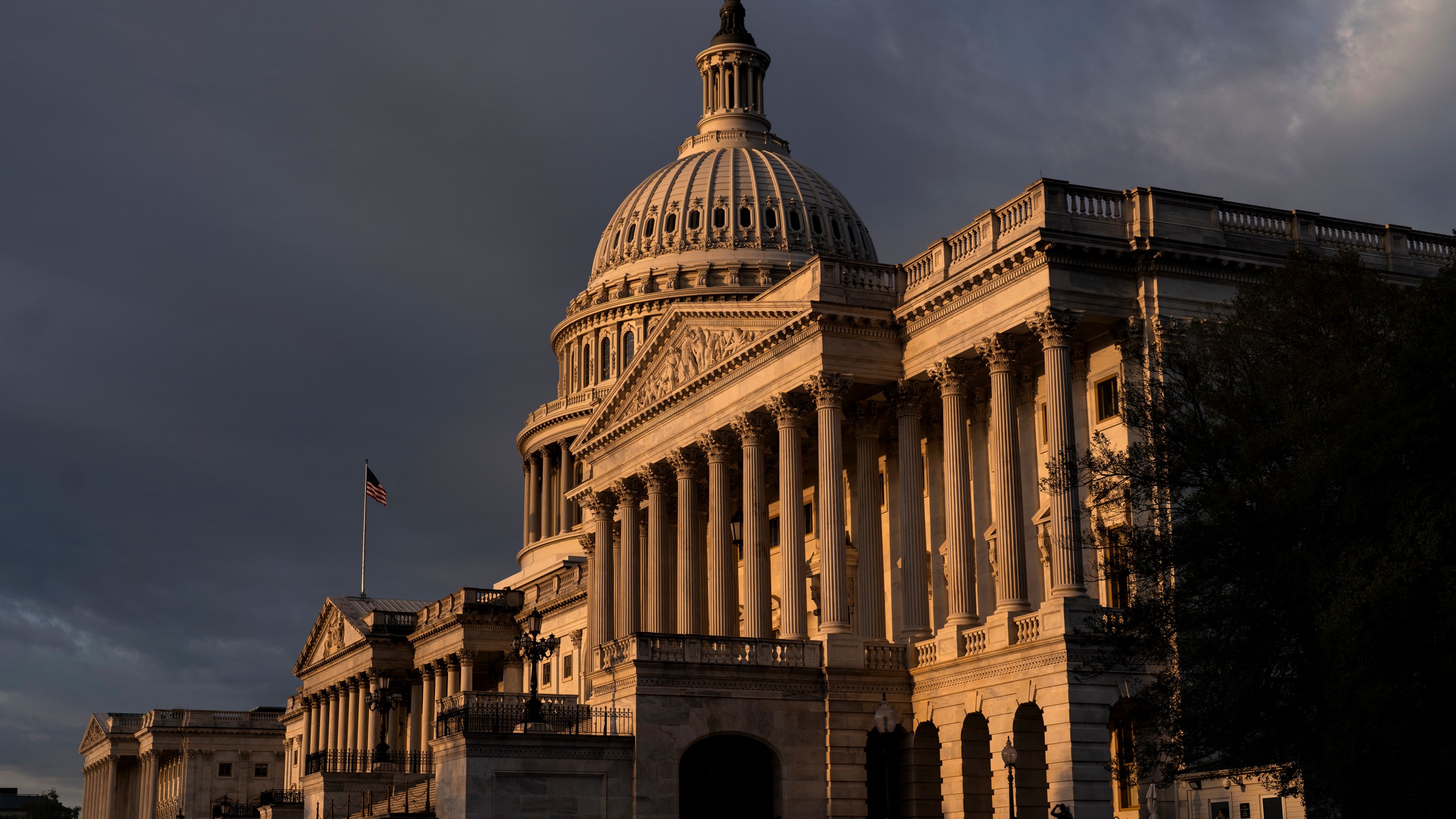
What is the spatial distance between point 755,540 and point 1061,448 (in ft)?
46.4

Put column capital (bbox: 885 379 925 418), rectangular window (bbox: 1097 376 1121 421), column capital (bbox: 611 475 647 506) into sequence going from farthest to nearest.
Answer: column capital (bbox: 611 475 647 506) → column capital (bbox: 885 379 925 418) → rectangular window (bbox: 1097 376 1121 421)

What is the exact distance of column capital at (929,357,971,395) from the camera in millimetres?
52156

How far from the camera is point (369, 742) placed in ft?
359

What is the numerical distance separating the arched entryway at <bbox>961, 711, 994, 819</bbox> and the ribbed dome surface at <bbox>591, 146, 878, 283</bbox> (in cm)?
7286

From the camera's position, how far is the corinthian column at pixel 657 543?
6644 cm

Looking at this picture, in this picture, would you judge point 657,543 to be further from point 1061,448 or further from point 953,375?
point 1061,448

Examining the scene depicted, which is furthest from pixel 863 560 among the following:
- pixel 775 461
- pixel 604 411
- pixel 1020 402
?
pixel 604 411

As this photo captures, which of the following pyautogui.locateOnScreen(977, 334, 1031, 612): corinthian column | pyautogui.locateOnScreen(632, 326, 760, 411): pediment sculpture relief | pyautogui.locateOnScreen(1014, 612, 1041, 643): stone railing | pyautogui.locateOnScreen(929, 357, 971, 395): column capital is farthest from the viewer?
pyautogui.locateOnScreen(632, 326, 760, 411): pediment sculpture relief

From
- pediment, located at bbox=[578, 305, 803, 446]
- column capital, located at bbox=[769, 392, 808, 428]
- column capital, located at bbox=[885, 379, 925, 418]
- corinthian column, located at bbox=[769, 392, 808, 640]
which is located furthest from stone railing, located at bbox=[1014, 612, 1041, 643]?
pediment, located at bbox=[578, 305, 803, 446]

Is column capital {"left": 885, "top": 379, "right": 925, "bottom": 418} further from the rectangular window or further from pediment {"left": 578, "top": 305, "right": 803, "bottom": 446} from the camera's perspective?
the rectangular window

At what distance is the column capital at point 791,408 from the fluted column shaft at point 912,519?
3.04 metres

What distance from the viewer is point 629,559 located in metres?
68.5

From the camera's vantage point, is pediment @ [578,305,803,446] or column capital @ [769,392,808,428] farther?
pediment @ [578,305,803,446]

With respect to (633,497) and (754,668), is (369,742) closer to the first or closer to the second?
(633,497)
